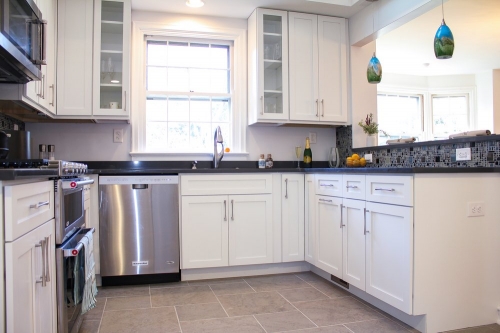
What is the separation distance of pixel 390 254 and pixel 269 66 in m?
2.07

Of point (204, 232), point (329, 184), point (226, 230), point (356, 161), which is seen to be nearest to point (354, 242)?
point (329, 184)

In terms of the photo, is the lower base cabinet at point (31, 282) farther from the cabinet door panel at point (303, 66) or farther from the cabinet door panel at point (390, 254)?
the cabinet door panel at point (303, 66)

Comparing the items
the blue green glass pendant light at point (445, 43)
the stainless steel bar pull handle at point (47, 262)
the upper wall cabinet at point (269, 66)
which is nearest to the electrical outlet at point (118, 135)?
the upper wall cabinet at point (269, 66)

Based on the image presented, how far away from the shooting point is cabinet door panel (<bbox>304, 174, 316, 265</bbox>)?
3.21 metres

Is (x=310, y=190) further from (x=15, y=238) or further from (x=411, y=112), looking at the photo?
(x=411, y=112)

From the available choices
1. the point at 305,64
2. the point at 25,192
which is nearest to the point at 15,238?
the point at 25,192

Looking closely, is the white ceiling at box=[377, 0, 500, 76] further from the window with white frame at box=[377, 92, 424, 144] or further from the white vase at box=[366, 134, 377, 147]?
the white vase at box=[366, 134, 377, 147]

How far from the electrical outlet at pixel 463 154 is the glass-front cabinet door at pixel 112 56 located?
252cm

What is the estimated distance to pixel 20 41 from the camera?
2.04 meters

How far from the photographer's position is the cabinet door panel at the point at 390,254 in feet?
6.77

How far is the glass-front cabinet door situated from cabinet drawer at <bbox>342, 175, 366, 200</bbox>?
6.12 feet

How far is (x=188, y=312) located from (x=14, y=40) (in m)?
1.85

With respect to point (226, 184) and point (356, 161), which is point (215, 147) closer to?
point (226, 184)

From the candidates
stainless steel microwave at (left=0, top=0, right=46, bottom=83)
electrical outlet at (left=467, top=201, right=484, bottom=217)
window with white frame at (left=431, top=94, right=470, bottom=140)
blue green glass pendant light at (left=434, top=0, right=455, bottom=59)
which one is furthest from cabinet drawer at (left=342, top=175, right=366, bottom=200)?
window with white frame at (left=431, top=94, right=470, bottom=140)
